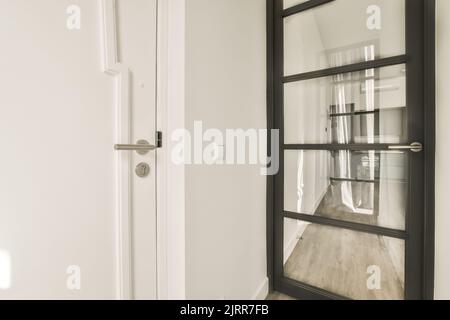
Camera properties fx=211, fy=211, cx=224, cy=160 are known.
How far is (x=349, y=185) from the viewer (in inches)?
54.1

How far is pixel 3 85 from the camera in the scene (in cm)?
61

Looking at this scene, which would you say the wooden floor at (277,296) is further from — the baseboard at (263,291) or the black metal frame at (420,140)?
the black metal frame at (420,140)

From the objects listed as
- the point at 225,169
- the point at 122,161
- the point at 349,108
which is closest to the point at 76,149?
the point at 122,161

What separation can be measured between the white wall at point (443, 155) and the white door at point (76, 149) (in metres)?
1.41

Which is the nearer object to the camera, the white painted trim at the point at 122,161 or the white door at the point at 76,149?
the white door at the point at 76,149

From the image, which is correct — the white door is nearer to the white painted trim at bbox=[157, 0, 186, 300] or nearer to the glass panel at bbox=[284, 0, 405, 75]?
the white painted trim at bbox=[157, 0, 186, 300]

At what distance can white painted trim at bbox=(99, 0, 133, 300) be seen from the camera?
77 centimetres

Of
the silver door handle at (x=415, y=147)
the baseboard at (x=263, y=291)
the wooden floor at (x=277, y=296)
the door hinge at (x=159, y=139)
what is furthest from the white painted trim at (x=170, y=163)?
the silver door handle at (x=415, y=147)

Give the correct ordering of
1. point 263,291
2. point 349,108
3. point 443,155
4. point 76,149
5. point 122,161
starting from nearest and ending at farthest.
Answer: point 76,149, point 122,161, point 443,155, point 349,108, point 263,291

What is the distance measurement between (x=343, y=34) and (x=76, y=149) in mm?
A: 1616

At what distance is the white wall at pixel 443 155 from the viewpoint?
1.06 m

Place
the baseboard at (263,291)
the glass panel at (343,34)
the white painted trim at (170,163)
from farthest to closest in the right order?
the baseboard at (263,291) → the glass panel at (343,34) → the white painted trim at (170,163)

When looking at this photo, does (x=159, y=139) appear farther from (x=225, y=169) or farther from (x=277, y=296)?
(x=277, y=296)
